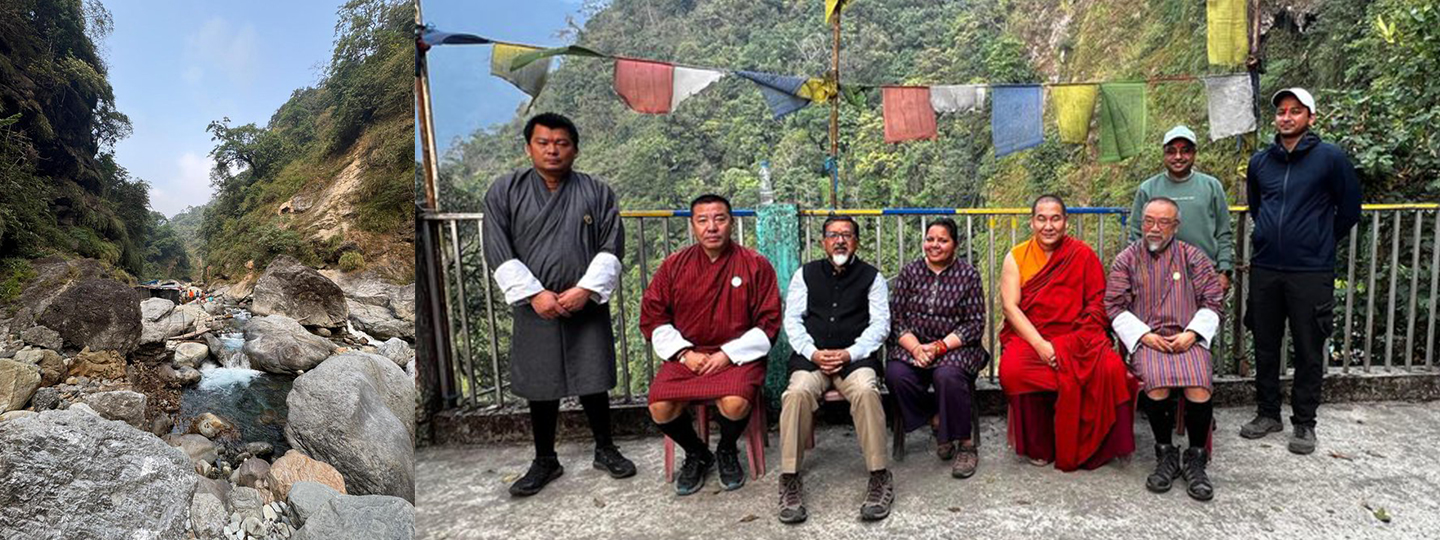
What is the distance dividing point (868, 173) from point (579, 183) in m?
15.0

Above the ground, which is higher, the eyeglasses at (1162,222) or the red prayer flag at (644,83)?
the red prayer flag at (644,83)

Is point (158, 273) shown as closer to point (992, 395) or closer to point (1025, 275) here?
point (1025, 275)

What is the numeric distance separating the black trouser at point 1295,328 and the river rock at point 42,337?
3828 mm

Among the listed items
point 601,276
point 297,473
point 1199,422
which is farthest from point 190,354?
point 1199,422

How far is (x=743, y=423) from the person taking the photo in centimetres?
272

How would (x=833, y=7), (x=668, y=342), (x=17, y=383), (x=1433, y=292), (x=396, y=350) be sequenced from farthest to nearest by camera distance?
(x=833, y=7) → (x=1433, y=292) → (x=668, y=342) → (x=396, y=350) → (x=17, y=383)

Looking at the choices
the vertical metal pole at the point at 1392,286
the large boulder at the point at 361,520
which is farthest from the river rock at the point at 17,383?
the vertical metal pole at the point at 1392,286

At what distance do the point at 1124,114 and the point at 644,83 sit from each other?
294 centimetres

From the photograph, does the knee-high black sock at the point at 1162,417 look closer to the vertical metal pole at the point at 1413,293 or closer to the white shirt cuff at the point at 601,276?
the vertical metal pole at the point at 1413,293

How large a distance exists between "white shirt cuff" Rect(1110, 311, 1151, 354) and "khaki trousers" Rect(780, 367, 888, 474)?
3.21 feet

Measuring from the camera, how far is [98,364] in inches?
63.4

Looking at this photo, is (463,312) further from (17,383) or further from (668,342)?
(17,383)

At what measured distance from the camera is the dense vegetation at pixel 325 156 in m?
1.61

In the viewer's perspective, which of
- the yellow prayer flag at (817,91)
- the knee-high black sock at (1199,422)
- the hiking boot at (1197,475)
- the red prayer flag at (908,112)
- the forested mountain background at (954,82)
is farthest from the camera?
the red prayer flag at (908,112)
